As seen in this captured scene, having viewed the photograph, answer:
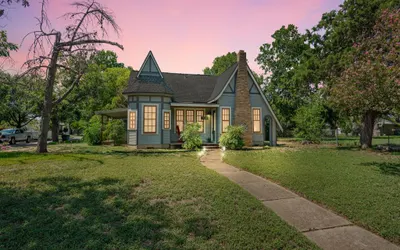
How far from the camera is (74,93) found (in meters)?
27.5

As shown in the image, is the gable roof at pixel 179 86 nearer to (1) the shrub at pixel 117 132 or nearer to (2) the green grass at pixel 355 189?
(1) the shrub at pixel 117 132

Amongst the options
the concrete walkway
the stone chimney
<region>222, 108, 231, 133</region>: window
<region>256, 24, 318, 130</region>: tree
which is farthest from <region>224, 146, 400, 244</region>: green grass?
<region>256, 24, 318, 130</region>: tree

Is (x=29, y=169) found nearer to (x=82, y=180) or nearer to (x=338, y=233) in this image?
(x=82, y=180)

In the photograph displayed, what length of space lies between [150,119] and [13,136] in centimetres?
1829

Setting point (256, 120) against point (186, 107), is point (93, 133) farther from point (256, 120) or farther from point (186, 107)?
point (256, 120)

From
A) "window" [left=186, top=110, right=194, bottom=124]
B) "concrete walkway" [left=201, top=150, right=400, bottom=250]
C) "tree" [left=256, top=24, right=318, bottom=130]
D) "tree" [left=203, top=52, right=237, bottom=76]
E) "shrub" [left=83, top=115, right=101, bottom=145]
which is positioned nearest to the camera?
"concrete walkway" [left=201, top=150, right=400, bottom=250]

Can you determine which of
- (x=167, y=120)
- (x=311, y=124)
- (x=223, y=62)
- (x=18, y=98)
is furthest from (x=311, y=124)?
(x=223, y=62)

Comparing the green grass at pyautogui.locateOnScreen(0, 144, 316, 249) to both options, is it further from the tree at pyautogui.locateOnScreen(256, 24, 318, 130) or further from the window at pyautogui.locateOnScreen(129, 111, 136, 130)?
the tree at pyautogui.locateOnScreen(256, 24, 318, 130)

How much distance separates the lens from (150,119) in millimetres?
16500

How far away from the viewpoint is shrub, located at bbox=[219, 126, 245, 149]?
15.8 metres

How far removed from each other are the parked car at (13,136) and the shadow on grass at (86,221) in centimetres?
2310

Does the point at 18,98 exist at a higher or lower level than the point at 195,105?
higher

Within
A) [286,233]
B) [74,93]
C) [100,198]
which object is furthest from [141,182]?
[74,93]

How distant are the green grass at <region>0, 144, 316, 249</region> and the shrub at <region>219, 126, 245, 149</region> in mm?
9029
